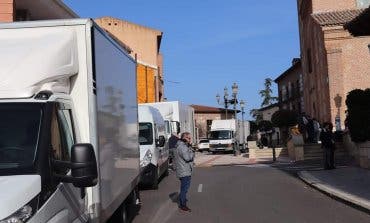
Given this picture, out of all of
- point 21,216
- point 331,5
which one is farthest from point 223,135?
point 21,216

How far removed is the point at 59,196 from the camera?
534 centimetres

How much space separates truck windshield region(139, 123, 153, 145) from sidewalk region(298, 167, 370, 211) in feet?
16.5

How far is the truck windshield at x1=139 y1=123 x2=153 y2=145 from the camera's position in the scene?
18.5 m

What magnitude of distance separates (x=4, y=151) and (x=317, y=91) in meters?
38.4

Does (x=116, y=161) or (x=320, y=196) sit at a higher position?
(x=116, y=161)

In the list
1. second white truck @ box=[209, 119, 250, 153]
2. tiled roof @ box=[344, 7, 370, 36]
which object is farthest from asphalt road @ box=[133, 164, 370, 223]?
second white truck @ box=[209, 119, 250, 153]

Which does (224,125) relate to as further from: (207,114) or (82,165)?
(207,114)

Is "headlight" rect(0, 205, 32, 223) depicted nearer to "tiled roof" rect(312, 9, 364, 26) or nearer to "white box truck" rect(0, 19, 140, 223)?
"white box truck" rect(0, 19, 140, 223)

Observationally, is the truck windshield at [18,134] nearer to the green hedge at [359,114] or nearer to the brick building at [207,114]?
the green hedge at [359,114]

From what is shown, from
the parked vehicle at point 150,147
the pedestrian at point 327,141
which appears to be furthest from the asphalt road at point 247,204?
the pedestrian at point 327,141

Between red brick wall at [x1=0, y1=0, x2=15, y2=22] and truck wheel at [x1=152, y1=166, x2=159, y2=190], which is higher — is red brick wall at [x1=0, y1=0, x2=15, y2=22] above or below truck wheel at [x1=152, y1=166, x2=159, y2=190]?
above

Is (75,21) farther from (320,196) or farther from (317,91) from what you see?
(317,91)

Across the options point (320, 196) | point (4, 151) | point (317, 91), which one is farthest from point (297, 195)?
point (317, 91)

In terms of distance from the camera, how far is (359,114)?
2303 centimetres
